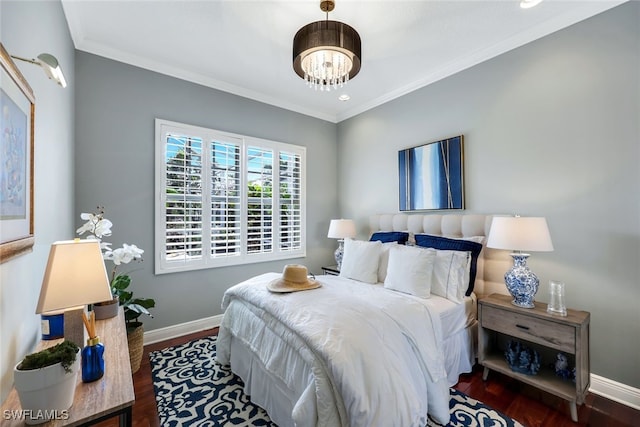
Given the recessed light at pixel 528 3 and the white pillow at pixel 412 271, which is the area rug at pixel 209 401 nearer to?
the white pillow at pixel 412 271

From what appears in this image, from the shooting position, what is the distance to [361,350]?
1460mm

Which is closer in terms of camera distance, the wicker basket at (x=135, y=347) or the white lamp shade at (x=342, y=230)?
the wicker basket at (x=135, y=347)


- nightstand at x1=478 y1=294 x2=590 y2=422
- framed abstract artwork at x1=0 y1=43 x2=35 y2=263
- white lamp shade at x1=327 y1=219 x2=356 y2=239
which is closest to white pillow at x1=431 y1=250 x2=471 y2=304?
nightstand at x1=478 y1=294 x2=590 y2=422

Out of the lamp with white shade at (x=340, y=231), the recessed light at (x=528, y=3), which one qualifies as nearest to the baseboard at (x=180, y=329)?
the lamp with white shade at (x=340, y=231)

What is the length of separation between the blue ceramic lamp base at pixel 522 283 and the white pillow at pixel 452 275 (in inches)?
12.6

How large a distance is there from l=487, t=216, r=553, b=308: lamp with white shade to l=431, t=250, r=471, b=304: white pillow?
302mm

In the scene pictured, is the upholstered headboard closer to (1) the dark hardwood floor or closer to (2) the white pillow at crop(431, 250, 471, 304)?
(2) the white pillow at crop(431, 250, 471, 304)

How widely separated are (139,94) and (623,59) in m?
A: 4.25

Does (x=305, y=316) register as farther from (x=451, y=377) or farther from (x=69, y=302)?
(x=451, y=377)

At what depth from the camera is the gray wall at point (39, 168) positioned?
1.12 metres

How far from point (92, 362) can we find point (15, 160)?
912 mm

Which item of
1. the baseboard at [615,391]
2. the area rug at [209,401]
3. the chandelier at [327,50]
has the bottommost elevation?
the area rug at [209,401]

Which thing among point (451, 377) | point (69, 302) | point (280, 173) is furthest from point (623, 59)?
point (69, 302)

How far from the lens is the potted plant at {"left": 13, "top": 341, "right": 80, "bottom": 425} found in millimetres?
887
